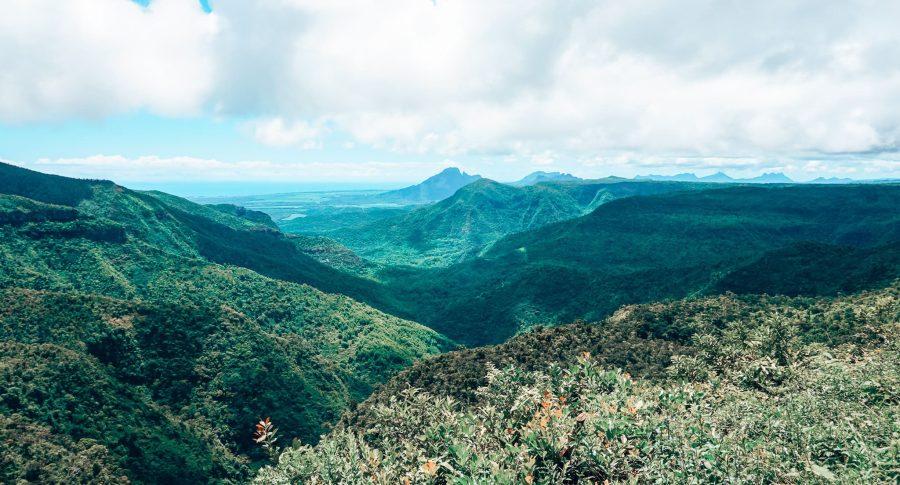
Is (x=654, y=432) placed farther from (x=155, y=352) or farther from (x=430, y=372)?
(x=155, y=352)

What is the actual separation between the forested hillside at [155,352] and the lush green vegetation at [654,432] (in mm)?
53547

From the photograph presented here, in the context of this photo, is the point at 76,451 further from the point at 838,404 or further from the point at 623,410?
the point at 838,404

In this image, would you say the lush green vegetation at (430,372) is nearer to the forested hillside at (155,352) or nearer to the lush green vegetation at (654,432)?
the lush green vegetation at (654,432)

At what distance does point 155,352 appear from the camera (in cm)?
9412

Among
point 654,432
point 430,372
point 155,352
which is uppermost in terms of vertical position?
point 654,432

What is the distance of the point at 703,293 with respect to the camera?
132 metres

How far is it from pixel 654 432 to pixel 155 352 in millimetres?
103021

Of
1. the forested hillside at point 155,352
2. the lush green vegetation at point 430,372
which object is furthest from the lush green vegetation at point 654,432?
the forested hillside at point 155,352

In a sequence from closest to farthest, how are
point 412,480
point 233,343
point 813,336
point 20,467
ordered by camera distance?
point 412,480
point 20,467
point 813,336
point 233,343

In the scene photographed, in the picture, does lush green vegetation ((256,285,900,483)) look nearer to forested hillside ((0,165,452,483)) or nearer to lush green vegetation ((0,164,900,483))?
lush green vegetation ((0,164,900,483))

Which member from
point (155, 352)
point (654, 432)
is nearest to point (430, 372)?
point (654, 432)

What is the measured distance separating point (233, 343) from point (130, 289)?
182 ft

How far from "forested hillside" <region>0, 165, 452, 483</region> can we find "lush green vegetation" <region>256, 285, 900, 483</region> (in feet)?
176

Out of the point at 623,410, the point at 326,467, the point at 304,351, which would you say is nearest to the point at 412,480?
the point at 326,467
